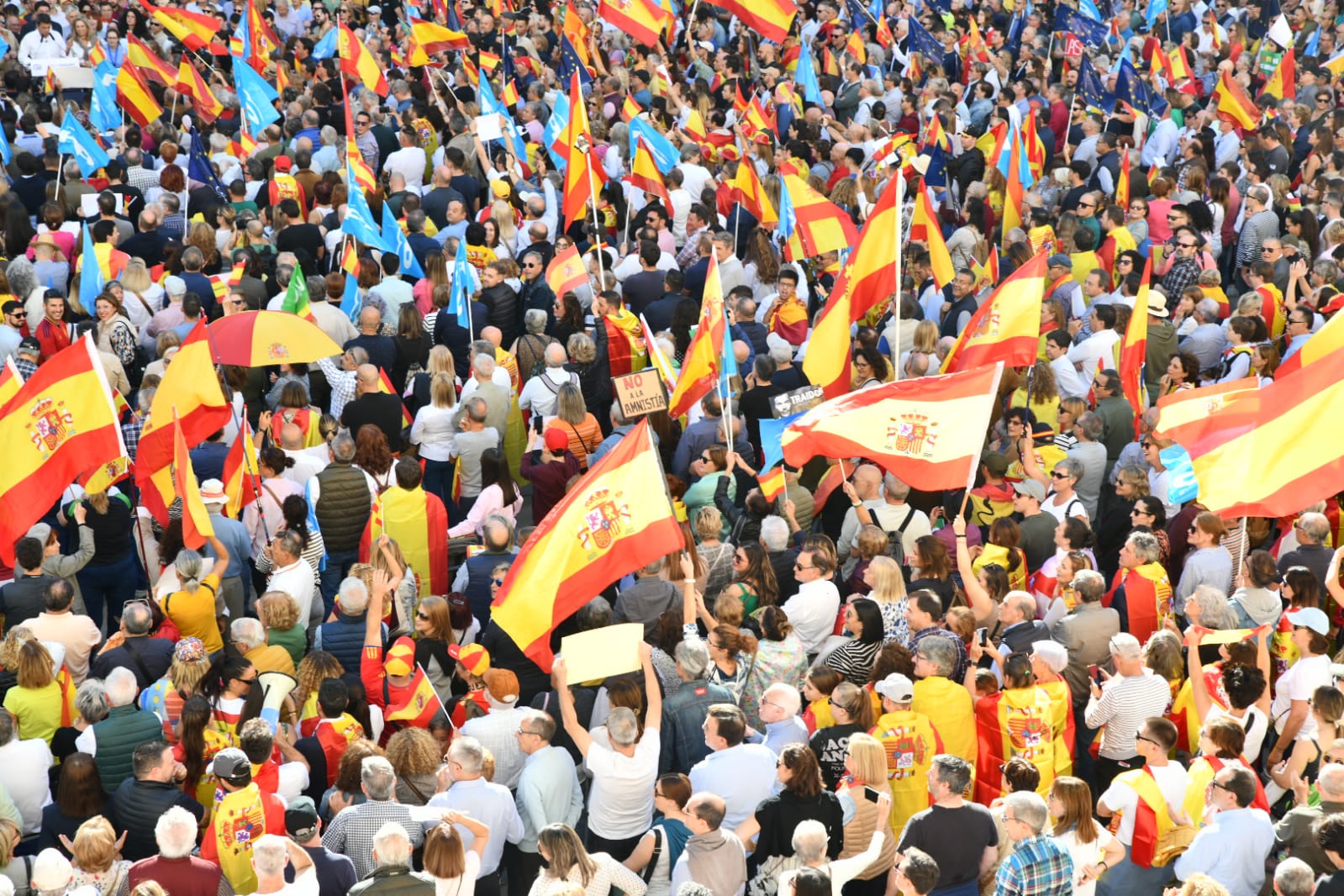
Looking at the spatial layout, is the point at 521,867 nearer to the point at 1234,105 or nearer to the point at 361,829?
the point at 361,829

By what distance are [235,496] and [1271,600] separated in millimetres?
6639

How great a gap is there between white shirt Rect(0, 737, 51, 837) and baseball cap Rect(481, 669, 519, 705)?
229 centimetres

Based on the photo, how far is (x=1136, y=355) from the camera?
12148mm

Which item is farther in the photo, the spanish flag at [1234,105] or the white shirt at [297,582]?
the spanish flag at [1234,105]

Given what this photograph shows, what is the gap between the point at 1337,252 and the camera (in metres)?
14.5

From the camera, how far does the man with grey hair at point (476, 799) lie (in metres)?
7.85

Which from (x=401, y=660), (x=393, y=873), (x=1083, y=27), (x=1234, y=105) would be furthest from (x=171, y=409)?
(x=1083, y=27)

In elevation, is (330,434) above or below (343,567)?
above

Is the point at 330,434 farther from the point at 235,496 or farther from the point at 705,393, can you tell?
the point at 705,393

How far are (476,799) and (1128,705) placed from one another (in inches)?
137

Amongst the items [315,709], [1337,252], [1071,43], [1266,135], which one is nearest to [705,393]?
[315,709]

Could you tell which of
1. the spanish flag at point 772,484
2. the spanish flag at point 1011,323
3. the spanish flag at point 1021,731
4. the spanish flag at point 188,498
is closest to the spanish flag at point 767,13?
the spanish flag at point 1011,323

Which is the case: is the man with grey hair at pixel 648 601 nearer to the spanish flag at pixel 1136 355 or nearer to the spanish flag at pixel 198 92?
the spanish flag at pixel 1136 355

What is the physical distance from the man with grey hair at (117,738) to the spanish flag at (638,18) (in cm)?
1293
